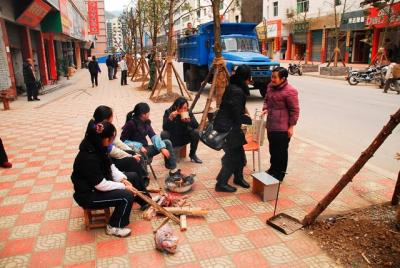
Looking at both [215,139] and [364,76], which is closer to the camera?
[215,139]

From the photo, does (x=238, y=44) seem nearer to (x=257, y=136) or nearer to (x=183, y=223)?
(x=257, y=136)

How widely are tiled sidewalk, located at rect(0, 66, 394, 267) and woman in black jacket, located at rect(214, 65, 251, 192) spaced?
336mm

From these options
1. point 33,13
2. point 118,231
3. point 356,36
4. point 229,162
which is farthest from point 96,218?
point 356,36

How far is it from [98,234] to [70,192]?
1.33m

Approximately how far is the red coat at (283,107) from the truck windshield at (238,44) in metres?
9.27

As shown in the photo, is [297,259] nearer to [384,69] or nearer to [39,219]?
[39,219]

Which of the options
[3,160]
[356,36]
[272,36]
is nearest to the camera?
[3,160]

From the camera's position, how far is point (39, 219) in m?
4.10

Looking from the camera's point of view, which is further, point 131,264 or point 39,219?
point 39,219

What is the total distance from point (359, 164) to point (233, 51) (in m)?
10.7

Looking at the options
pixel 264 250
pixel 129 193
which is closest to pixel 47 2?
pixel 129 193

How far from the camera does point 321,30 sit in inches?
1265

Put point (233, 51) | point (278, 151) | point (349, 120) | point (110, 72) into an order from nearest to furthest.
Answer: point (278, 151) < point (349, 120) < point (233, 51) < point (110, 72)

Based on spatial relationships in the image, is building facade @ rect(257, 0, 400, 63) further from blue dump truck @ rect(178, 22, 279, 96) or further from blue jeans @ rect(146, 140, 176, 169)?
blue jeans @ rect(146, 140, 176, 169)
